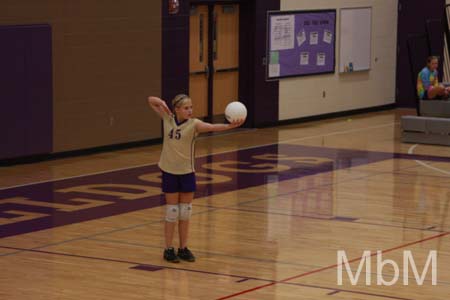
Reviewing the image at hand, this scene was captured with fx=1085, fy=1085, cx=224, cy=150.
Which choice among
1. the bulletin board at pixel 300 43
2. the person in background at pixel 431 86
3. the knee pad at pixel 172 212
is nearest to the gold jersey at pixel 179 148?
the knee pad at pixel 172 212

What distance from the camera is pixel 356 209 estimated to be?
46.0ft

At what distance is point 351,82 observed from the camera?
1005 inches

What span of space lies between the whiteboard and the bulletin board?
0.44m

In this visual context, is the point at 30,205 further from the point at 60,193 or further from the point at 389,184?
the point at 389,184

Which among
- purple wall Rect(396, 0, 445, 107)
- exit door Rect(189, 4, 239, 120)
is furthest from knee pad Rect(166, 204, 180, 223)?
purple wall Rect(396, 0, 445, 107)

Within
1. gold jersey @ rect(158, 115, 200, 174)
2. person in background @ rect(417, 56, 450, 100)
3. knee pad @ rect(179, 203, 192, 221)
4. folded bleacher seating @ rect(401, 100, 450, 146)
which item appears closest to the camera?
gold jersey @ rect(158, 115, 200, 174)

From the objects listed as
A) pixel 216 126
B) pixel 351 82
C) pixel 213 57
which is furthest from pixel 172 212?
pixel 351 82

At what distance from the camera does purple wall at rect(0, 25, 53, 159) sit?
1705 cm

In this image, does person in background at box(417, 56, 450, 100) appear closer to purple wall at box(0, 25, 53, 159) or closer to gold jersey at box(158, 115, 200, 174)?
purple wall at box(0, 25, 53, 159)

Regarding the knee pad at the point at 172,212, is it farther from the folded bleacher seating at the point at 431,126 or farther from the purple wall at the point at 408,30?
the purple wall at the point at 408,30

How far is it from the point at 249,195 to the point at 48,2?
5195 mm

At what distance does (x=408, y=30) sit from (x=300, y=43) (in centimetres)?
419

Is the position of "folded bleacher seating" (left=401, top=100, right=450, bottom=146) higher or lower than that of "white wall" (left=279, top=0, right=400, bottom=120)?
lower

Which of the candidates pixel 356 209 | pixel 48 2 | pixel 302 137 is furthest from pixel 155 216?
pixel 302 137
